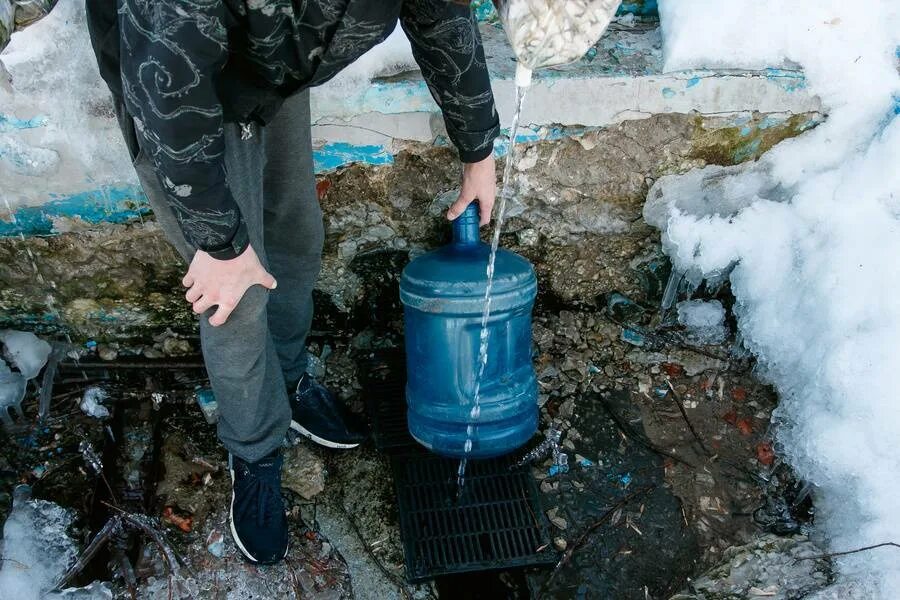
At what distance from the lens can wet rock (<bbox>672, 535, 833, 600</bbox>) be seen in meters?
1.78

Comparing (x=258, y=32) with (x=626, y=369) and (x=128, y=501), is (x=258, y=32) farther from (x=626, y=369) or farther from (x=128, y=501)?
(x=626, y=369)

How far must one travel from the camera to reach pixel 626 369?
2.57m

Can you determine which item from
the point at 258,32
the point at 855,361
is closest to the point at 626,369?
the point at 855,361

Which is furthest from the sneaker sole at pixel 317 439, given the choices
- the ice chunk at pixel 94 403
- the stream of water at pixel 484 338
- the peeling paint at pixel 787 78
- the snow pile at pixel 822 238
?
the peeling paint at pixel 787 78

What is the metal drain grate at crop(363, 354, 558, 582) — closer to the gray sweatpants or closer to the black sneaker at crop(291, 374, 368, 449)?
the black sneaker at crop(291, 374, 368, 449)

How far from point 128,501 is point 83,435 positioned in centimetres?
32

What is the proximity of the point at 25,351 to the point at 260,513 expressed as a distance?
105 cm

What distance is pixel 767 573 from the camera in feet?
6.14

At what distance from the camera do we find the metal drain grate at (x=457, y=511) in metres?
2.04

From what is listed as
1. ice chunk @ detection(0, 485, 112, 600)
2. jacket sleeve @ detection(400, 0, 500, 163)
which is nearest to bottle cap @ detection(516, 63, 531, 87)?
jacket sleeve @ detection(400, 0, 500, 163)

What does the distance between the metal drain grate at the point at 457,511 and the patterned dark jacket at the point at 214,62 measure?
114cm

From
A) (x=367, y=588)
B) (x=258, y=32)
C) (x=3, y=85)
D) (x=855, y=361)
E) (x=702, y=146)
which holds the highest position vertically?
(x=258, y=32)

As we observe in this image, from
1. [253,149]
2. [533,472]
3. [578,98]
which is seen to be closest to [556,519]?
[533,472]

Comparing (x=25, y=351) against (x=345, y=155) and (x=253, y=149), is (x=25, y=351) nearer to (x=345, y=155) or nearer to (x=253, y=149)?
(x=345, y=155)
